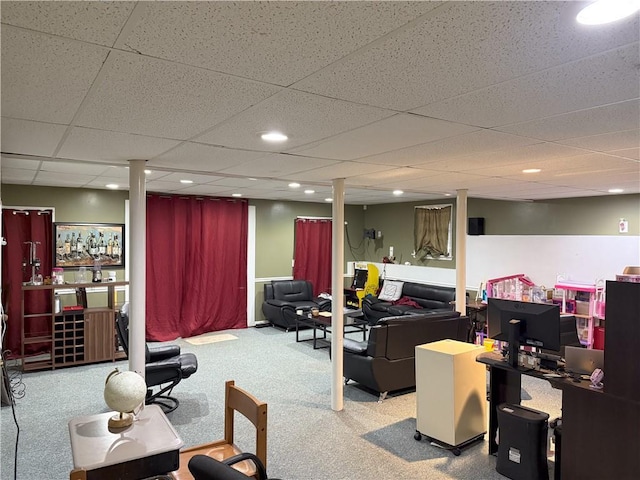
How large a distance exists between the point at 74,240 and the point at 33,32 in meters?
5.83

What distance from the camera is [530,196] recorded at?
6.26m

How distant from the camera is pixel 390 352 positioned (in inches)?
179

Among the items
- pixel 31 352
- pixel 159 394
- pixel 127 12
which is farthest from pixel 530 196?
pixel 31 352

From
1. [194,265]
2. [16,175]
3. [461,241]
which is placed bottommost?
[194,265]

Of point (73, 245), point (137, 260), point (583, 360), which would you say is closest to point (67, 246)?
point (73, 245)

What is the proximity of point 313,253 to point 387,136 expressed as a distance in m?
6.42

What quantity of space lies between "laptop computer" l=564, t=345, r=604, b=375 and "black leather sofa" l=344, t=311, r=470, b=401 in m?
1.74

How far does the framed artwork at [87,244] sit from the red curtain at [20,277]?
0.23 meters

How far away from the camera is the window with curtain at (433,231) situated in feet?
26.3

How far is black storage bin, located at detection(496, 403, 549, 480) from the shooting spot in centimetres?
297

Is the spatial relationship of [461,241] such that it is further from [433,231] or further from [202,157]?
[202,157]

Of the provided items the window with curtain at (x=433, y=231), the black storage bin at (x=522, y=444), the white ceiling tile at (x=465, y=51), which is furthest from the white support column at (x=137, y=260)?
the window with curtain at (x=433, y=231)

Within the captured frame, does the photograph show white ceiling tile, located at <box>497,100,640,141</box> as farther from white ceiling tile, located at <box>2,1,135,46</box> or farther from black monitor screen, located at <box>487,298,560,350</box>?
white ceiling tile, located at <box>2,1,135,46</box>

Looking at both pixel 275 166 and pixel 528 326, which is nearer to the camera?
pixel 528 326
